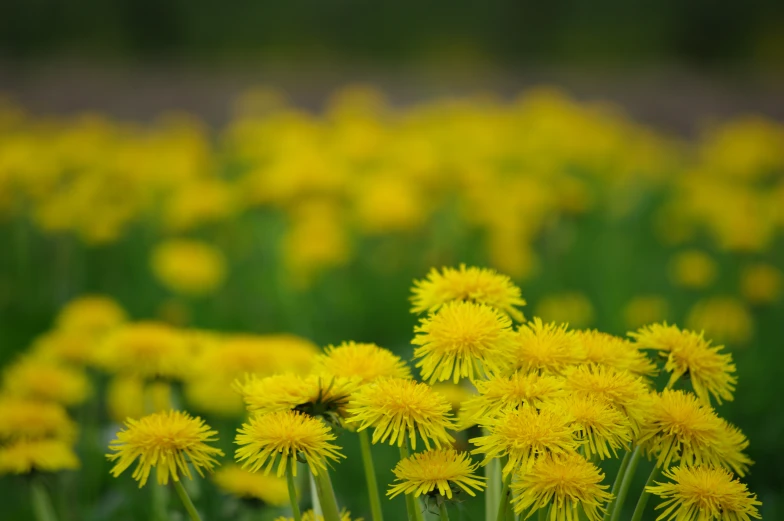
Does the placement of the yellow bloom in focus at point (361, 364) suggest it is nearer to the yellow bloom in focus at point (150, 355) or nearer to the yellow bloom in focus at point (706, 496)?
the yellow bloom in focus at point (706, 496)

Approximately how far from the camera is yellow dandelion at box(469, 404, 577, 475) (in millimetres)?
676

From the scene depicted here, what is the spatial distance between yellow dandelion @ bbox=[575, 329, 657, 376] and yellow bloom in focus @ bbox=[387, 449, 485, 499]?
158 millimetres

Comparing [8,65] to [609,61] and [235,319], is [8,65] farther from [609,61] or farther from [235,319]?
[235,319]

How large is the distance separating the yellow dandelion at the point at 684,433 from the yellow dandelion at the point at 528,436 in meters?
0.10

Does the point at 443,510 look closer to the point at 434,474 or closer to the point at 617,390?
the point at 434,474

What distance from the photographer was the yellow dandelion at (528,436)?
26.6 inches

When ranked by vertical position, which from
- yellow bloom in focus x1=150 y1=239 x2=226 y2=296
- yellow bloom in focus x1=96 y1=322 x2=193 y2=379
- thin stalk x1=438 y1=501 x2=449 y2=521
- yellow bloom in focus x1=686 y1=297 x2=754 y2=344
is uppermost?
yellow bloom in focus x1=150 y1=239 x2=226 y2=296

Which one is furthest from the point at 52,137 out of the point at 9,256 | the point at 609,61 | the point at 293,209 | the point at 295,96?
the point at 609,61

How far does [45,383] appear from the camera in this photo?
1264 millimetres

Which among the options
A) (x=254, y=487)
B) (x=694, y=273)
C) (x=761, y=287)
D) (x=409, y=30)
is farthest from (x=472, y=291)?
(x=409, y=30)

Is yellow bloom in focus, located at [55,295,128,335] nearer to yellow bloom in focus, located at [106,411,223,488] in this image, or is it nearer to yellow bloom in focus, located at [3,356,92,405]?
yellow bloom in focus, located at [3,356,92,405]

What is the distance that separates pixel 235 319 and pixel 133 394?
34.4 inches

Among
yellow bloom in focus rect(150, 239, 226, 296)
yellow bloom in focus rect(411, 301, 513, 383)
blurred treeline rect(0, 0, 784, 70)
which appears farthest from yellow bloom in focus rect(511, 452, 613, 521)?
blurred treeline rect(0, 0, 784, 70)

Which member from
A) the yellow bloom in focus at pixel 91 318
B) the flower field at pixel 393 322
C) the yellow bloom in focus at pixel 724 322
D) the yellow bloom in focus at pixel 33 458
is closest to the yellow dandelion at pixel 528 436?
the flower field at pixel 393 322
